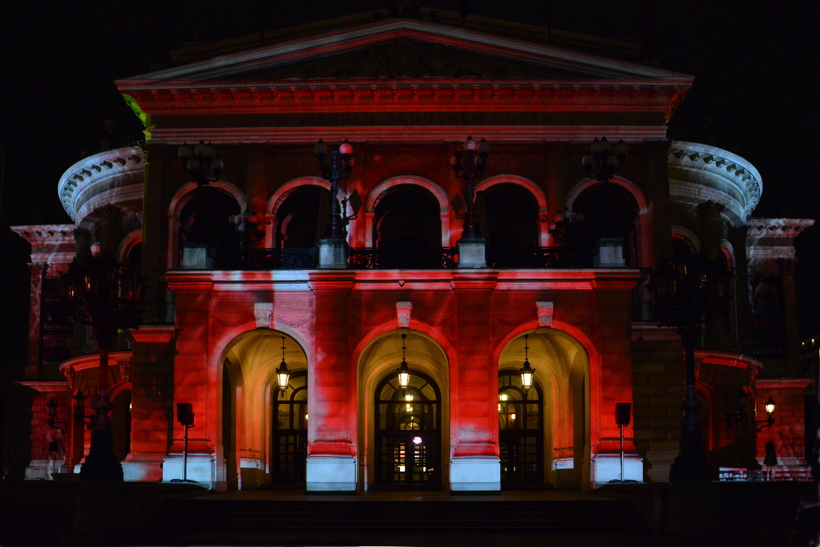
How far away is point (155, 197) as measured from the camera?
3609 cm

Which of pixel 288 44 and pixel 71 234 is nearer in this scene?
pixel 288 44

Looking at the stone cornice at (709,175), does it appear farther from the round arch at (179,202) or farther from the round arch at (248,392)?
the round arch at (248,392)

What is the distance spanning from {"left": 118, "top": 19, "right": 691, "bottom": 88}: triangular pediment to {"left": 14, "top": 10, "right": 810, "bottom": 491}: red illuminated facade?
0.08m

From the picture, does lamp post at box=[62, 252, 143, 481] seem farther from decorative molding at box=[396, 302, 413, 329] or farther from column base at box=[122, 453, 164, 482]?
column base at box=[122, 453, 164, 482]

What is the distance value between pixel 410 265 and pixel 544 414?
8206 millimetres

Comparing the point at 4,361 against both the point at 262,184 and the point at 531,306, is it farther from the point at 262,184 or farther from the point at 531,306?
the point at 531,306

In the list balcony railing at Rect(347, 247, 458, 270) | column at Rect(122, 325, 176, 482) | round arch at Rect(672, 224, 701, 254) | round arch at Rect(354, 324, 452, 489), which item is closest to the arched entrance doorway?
round arch at Rect(354, 324, 452, 489)

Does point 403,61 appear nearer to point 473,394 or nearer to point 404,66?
point 404,66

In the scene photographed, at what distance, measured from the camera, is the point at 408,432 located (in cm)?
3488

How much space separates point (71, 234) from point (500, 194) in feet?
75.4

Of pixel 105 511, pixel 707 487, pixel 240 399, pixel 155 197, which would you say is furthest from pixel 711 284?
pixel 155 197

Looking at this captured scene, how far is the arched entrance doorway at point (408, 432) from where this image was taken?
34625mm

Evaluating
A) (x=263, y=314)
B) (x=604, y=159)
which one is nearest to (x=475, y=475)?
(x=263, y=314)

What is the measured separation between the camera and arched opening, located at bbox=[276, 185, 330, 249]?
35.4 meters
